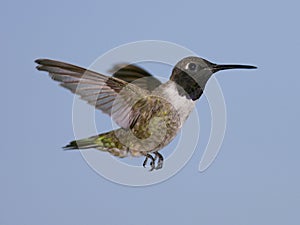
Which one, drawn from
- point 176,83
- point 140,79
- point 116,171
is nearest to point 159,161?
point 116,171

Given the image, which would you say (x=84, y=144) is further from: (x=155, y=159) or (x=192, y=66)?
(x=192, y=66)

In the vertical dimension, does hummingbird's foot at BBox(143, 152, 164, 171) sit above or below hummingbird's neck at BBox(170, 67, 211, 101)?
below

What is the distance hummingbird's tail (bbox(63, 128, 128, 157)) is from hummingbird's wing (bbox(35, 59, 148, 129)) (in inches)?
5.8

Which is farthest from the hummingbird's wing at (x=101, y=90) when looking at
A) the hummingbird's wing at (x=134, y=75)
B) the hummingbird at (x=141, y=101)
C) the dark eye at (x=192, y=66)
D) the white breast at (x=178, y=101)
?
→ the hummingbird's wing at (x=134, y=75)

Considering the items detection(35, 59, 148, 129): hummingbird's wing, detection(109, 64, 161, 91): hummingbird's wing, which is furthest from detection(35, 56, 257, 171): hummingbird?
detection(109, 64, 161, 91): hummingbird's wing

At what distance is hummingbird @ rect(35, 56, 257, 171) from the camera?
6.49 ft

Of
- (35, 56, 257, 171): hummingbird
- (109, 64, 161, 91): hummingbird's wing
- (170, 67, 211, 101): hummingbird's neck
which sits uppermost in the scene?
(109, 64, 161, 91): hummingbird's wing

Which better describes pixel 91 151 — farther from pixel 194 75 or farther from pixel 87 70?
pixel 194 75

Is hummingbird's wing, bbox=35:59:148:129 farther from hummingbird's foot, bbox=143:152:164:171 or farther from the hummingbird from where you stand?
hummingbird's foot, bbox=143:152:164:171

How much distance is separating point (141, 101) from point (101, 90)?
181 millimetres

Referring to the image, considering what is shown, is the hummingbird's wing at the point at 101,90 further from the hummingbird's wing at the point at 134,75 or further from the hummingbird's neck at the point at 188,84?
the hummingbird's wing at the point at 134,75

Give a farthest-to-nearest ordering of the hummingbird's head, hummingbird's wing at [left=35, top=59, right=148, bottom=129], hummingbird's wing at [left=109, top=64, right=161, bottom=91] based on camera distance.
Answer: hummingbird's wing at [left=109, top=64, right=161, bottom=91] → the hummingbird's head → hummingbird's wing at [left=35, top=59, right=148, bottom=129]

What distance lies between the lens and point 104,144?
2334 millimetres

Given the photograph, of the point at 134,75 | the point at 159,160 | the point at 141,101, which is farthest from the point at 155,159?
the point at 134,75
